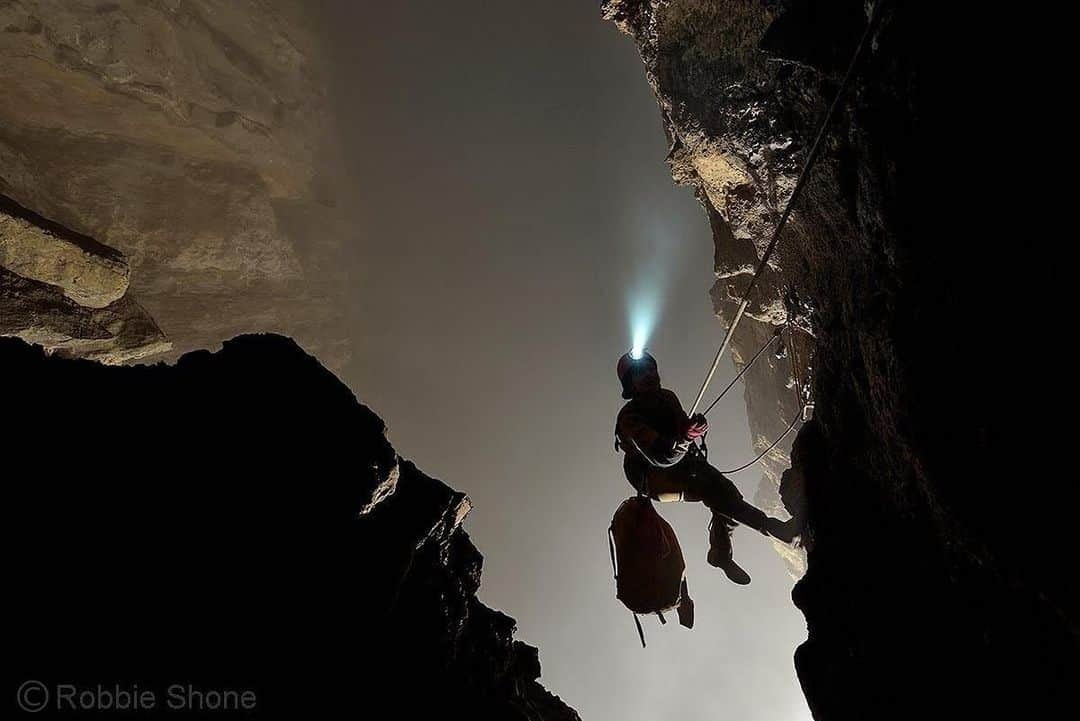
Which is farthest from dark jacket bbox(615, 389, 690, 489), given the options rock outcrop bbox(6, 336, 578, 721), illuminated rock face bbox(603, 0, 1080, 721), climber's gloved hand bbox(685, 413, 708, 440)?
rock outcrop bbox(6, 336, 578, 721)

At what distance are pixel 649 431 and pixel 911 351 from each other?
3016 millimetres

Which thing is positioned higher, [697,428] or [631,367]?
[631,367]

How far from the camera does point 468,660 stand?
4059mm

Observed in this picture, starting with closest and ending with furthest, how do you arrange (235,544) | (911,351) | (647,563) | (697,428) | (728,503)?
(911,351) → (235,544) → (697,428) → (728,503) → (647,563)

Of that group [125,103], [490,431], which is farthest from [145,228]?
[490,431]

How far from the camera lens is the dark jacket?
17.7 ft

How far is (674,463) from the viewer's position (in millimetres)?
5516

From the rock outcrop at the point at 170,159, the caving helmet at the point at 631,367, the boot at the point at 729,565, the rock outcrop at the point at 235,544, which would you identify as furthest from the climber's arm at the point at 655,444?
the rock outcrop at the point at 170,159

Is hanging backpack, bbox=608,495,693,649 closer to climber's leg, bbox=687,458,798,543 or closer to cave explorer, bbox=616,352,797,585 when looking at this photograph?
cave explorer, bbox=616,352,797,585

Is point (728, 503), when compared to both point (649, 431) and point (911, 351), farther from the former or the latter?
point (911, 351)

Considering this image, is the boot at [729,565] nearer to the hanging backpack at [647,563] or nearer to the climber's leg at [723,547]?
the climber's leg at [723,547]

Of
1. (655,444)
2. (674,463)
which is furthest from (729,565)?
(655,444)

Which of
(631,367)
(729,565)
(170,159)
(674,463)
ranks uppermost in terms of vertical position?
(170,159)

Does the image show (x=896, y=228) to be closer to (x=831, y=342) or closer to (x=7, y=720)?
(x=831, y=342)
